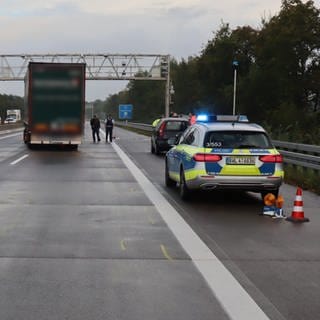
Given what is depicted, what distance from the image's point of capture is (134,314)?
16.9 feet

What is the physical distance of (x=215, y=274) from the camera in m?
6.48

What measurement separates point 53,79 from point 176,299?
2283 cm

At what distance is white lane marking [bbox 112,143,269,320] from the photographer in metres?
5.28

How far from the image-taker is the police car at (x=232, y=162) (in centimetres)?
1149

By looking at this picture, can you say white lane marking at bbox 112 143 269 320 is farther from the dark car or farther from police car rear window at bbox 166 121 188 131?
police car rear window at bbox 166 121 188 131

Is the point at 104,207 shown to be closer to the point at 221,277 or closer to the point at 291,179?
the point at 221,277

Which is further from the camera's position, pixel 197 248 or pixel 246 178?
pixel 246 178

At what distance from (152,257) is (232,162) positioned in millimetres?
4634

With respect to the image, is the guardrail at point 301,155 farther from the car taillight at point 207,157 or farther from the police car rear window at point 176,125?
the police car rear window at point 176,125

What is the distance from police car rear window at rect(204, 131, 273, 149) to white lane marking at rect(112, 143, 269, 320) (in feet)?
5.41

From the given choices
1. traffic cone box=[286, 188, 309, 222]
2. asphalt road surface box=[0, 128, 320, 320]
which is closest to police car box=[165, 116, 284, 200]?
asphalt road surface box=[0, 128, 320, 320]

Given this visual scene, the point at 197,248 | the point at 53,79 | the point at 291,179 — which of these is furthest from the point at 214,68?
the point at 197,248

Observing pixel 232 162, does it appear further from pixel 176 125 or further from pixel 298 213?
pixel 176 125

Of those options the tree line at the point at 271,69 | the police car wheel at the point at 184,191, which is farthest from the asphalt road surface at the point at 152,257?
the tree line at the point at 271,69
